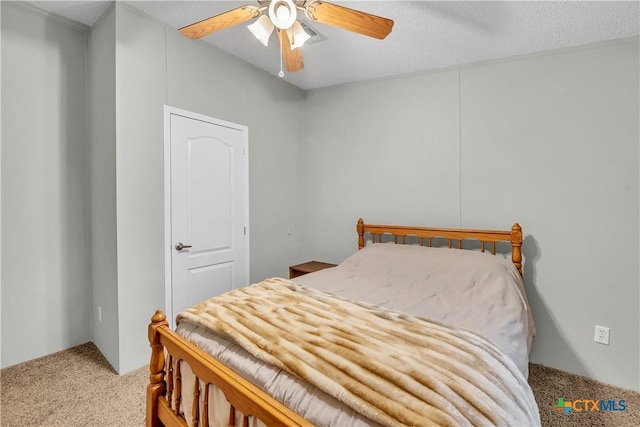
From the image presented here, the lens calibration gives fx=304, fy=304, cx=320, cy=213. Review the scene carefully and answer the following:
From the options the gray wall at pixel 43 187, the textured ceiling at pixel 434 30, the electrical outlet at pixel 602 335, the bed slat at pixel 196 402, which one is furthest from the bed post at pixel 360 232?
the gray wall at pixel 43 187

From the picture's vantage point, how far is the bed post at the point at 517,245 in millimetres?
2377

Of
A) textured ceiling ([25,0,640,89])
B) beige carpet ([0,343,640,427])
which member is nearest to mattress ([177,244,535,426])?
beige carpet ([0,343,640,427])

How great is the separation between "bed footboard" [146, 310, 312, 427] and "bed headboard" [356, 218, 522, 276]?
2.17 meters

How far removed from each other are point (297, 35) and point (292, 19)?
0.52ft

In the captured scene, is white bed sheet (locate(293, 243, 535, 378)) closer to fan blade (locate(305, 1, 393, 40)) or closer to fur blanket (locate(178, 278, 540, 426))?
fur blanket (locate(178, 278, 540, 426))

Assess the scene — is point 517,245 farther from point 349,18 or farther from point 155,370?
point 155,370

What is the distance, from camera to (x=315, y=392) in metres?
0.94

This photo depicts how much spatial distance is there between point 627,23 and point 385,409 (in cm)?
292

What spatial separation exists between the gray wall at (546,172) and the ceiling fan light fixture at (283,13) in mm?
1813

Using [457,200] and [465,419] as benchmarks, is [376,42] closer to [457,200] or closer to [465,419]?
[457,200]

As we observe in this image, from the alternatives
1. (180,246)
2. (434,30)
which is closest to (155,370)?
(180,246)

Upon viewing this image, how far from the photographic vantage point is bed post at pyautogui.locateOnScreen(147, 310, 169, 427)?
1.41 metres

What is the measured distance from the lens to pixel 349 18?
1.57m

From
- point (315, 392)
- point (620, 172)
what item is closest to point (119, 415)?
point (315, 392)
